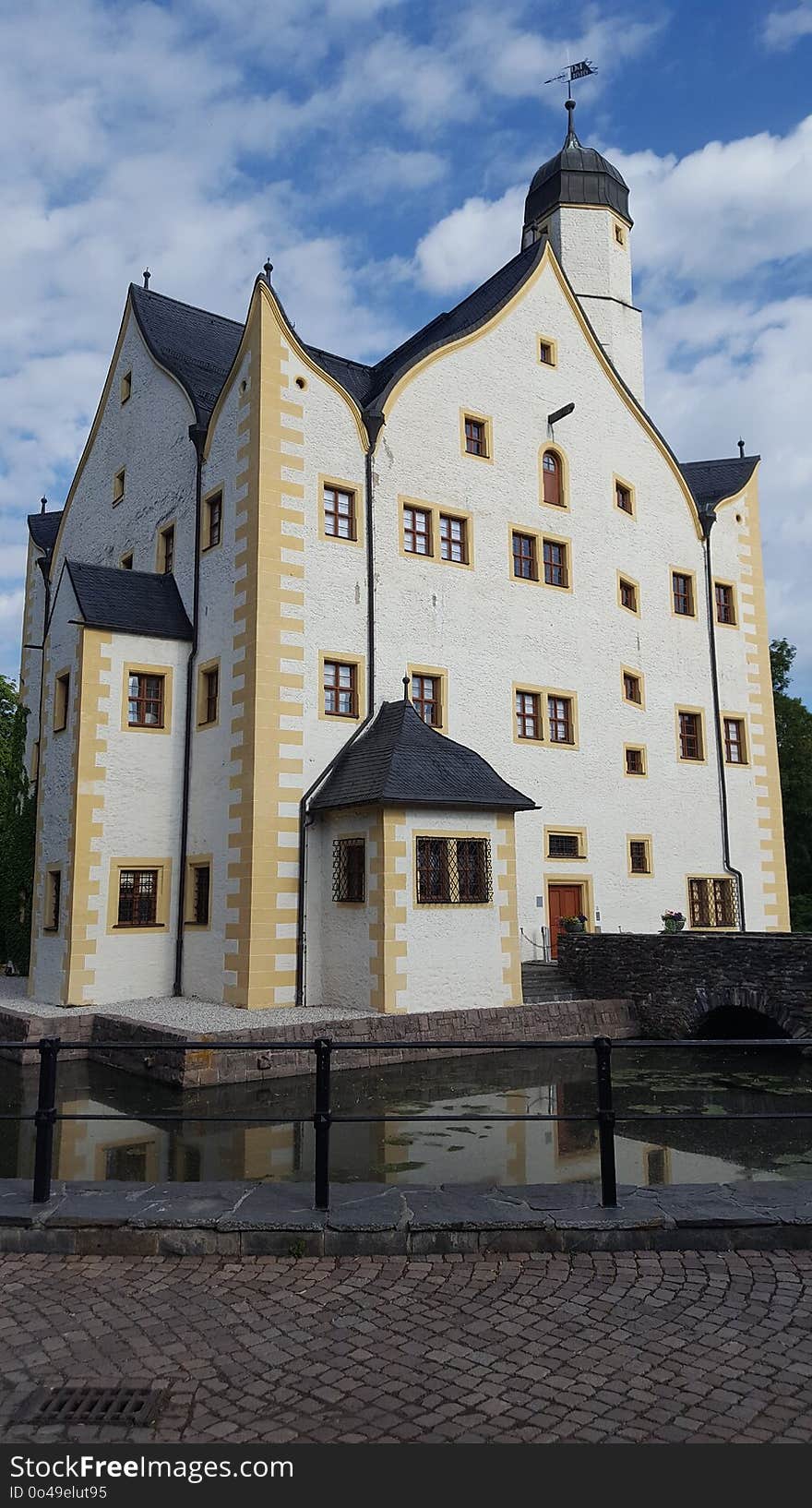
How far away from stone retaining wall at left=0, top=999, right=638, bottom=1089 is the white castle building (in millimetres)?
779

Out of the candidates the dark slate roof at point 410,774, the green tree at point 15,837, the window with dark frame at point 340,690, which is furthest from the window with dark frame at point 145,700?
the green tree at point 15,837

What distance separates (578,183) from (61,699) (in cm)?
2228

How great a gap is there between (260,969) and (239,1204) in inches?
477

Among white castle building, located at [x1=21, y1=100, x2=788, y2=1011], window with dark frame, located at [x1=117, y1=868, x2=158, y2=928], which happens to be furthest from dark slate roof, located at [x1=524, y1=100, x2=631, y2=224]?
window with dark frame, located at [x1=117, y1=868, x2=158, y2=928]

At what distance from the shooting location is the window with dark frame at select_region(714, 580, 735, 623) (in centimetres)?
2930

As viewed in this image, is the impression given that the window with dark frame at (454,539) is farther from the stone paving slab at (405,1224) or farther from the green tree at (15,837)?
the stone paving slab at (405,1224)

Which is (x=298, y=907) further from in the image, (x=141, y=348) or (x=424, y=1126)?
(x=141, y=348)

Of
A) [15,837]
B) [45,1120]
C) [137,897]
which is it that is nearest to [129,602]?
[137,897]

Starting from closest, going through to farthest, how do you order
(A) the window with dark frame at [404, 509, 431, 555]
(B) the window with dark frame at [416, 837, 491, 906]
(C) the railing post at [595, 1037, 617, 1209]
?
(C) the railing post at [595, 1037, 617, 1209]
(B) the window with dark frame at [416, 837, 491, 906]
(A) the window with dark frame at [404, 509, 431, 555]

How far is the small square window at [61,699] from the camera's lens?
2059 centimetres

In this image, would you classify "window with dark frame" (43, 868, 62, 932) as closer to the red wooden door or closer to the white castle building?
the white castle building

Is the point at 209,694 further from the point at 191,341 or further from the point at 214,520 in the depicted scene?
the point at 191,341

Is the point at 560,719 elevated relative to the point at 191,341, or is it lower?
lower

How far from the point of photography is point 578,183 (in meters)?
30.7
